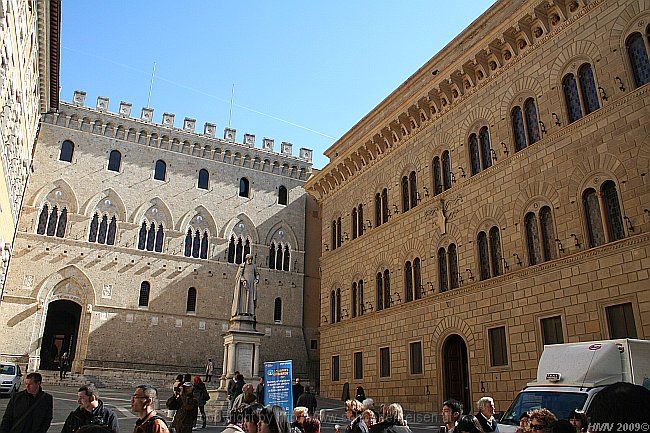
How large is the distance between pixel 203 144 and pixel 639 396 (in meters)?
33.4

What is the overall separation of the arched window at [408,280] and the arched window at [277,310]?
1550 cm

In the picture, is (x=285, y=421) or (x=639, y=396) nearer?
(x=639, y=396)

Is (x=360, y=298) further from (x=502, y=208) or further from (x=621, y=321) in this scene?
(x=621, y=321)

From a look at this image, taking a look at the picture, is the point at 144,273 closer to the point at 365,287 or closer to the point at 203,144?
the point at 203,144

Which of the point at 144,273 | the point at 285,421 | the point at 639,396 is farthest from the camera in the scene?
the point at 144,273

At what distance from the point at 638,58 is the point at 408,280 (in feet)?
33.9

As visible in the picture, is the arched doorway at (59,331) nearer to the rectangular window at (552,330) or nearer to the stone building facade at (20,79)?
the stone building facade at (20,79)

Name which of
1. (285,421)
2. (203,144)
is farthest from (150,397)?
(203,144)

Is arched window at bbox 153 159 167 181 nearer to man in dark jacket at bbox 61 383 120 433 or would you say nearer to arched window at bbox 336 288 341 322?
arched window at bbox 336 288 341 322

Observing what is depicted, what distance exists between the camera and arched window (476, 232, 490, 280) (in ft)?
52.6

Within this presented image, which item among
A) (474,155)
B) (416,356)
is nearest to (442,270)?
(416,356)

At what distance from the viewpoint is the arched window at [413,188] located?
1978cm

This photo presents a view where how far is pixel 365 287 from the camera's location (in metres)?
21.9

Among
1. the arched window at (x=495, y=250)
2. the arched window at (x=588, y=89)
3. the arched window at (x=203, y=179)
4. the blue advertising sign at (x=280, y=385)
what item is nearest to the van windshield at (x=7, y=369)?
the blue advertising sign at (x=280, y=385)
